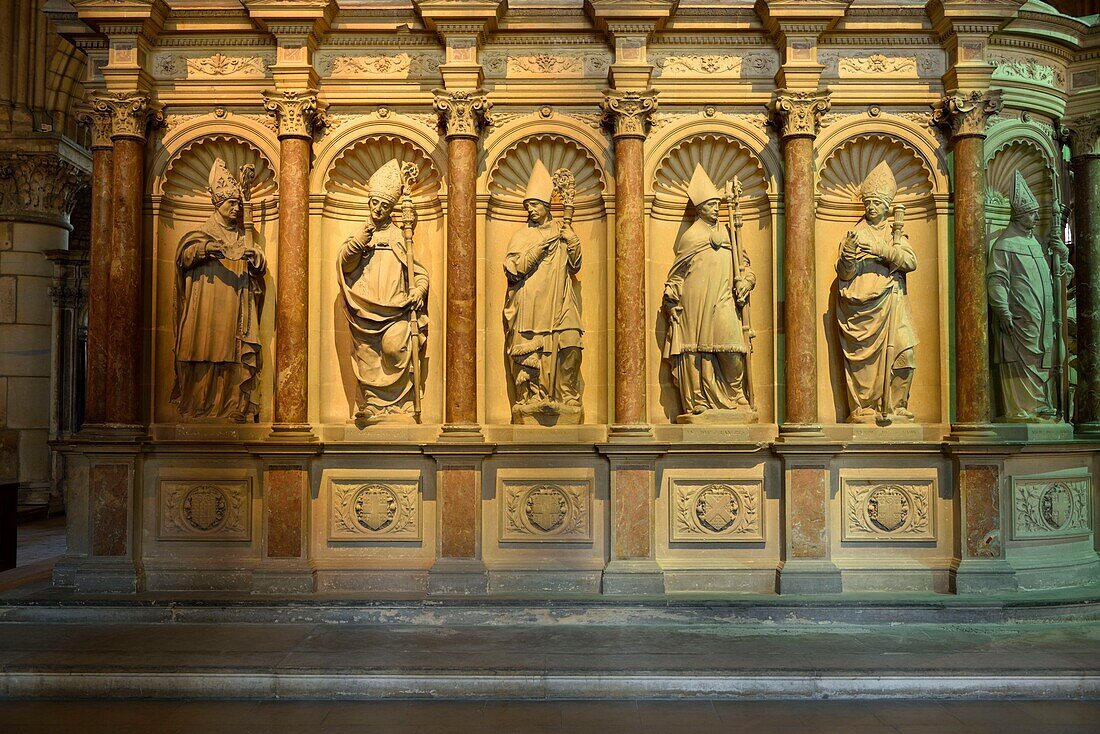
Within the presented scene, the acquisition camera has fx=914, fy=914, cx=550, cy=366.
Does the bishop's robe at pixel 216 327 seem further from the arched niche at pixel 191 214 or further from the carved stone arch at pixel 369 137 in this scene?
the carved stone arch at pixel 369 137

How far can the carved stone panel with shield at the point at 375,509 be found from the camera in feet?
Result: 29.5

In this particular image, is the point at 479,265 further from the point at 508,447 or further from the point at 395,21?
the point at 395,21

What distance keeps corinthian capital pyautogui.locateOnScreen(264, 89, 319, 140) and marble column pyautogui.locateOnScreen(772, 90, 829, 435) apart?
4660 mm

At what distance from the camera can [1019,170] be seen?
32.2 ft

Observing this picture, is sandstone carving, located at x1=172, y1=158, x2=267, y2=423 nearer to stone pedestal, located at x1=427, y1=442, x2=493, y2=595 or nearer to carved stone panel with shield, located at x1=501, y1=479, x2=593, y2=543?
stone pedestal, located at x1=427, y1=442, x2=493, y2=595

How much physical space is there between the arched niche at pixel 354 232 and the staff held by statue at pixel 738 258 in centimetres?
297

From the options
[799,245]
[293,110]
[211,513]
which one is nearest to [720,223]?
[799,245]

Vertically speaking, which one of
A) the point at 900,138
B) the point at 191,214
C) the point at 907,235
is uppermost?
the point at 900,138

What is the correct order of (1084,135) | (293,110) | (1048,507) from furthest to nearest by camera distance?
(1084,135), (1048,507), (293,110)

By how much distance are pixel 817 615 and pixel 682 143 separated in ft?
15.8

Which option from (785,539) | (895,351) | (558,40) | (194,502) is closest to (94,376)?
(194,502)

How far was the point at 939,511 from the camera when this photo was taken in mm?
8930

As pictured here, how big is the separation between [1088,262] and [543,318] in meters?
6.16

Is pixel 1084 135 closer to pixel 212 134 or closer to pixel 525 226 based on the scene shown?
pixel 525 226
